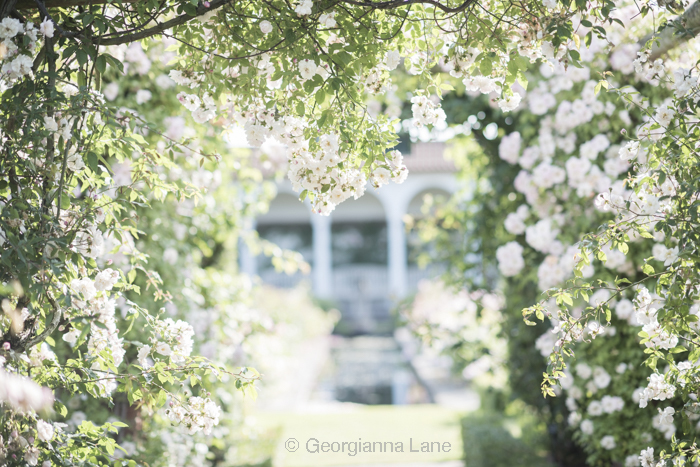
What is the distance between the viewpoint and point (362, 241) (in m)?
16.1

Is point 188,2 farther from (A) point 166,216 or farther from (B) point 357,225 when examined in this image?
(B) point 357,225

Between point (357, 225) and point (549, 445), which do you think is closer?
point (549, 445)

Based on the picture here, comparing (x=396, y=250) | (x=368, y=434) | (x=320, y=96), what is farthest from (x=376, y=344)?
(x=320, y=96)

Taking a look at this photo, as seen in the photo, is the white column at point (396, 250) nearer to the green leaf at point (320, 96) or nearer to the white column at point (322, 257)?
the white column at point (322, 257)

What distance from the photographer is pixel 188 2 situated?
147 cm

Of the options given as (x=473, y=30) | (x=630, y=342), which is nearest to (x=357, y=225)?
(x=630, y=342)

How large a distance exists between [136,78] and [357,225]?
13.2 meters

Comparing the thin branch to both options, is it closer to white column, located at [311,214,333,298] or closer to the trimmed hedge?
the trimmed hedge

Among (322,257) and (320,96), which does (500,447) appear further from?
(322,257)

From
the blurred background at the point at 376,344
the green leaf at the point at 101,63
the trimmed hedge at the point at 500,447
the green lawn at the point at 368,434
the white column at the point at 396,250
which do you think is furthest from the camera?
the white column at the point at 396,250

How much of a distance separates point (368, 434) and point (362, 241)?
442 inches

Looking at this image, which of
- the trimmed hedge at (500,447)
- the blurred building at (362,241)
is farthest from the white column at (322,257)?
the trimmed hedge at (500,447)

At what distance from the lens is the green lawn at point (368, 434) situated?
14.4 feet

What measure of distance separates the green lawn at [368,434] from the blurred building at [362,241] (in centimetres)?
731
